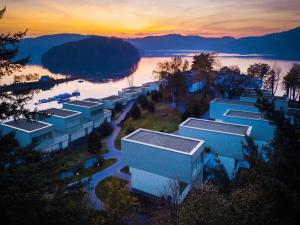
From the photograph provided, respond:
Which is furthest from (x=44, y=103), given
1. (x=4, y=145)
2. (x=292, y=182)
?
(x=292, y=182)

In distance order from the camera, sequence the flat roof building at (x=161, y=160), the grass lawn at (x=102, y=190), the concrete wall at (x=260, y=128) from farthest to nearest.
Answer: the concrete wall at (x=260, y=128), the grass lawn at (x=102, y=190), the flat roof building at (x=161, y=160)

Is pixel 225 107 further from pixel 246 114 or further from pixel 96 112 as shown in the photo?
pixel 96 112

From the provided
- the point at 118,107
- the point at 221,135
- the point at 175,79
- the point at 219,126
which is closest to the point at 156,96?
the point at 175,79

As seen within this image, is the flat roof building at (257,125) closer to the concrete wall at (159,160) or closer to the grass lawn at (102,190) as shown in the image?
the concrete wall at (159,160)

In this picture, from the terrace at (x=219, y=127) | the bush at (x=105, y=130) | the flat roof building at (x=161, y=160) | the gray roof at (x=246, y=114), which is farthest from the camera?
the bush at (x=105, y=130)

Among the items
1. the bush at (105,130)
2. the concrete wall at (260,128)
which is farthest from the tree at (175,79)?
the concrete wall at (260,128)

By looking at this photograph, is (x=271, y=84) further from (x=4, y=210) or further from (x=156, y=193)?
(x=4, y=210)

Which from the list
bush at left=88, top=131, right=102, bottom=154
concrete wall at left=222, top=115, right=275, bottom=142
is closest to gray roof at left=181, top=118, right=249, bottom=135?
concrete wall at left=222, top=115, right=275, bottom=142
